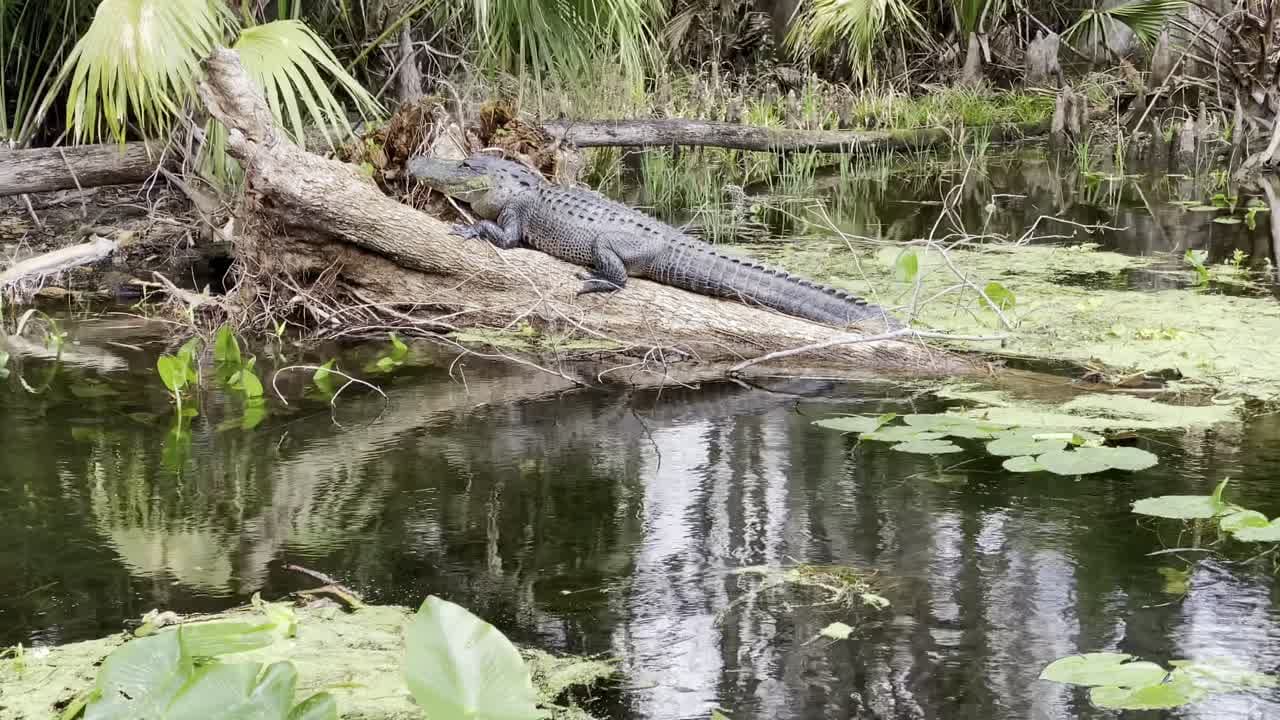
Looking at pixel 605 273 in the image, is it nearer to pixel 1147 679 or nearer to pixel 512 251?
pixel 512 251

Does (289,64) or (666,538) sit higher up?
(289,64)

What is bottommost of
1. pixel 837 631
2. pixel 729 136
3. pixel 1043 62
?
pixel 837 631

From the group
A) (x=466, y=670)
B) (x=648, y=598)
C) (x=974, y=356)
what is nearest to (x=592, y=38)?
(x=974, y=356)

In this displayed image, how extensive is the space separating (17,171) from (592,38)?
3.02m

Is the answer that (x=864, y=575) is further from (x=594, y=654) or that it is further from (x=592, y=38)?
(x=592, y=38)

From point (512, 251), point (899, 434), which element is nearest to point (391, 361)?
point (512, 251)

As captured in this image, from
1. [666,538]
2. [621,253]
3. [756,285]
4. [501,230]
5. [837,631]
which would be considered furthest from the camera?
[501,230]

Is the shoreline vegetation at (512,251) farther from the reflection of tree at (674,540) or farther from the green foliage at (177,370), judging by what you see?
the reflection of tree at (674,540)

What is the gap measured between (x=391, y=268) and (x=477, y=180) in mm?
671

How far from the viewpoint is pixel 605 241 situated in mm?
5387

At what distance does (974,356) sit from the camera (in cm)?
454

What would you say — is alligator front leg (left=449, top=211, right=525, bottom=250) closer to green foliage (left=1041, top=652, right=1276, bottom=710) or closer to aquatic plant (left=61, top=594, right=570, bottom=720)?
green foliage (left=1041, top=652, right=1276, bottom=710)

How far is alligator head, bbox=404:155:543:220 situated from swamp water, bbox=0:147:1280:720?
1448mm

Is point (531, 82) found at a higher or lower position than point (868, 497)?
higher
